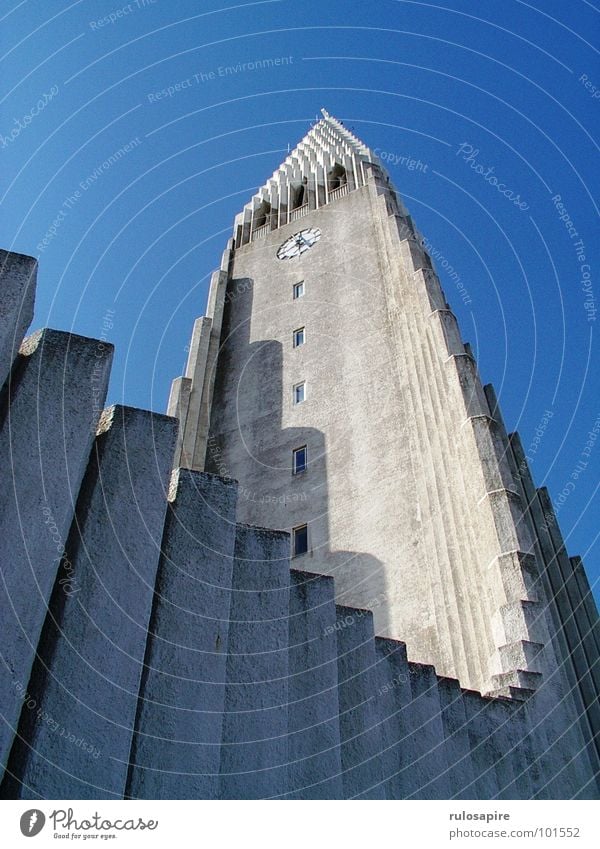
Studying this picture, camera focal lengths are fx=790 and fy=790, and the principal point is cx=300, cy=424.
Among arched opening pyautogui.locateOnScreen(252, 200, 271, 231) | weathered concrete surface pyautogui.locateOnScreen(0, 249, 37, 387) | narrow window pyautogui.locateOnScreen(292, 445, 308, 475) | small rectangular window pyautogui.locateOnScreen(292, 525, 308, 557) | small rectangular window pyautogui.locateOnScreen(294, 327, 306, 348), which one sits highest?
arched opening pyautogui.locateOnScreen(252, 200, 271, 231)

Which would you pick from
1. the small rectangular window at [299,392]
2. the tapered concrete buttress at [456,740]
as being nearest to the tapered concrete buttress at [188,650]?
the tapered concrete buttress at [456,740]

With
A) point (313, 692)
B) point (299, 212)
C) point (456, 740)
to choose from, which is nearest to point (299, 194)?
point (299, 212)

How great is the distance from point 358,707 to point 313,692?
0.85 metres

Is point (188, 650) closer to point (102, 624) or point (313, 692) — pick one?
point (102, 624)

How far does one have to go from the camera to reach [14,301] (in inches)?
240

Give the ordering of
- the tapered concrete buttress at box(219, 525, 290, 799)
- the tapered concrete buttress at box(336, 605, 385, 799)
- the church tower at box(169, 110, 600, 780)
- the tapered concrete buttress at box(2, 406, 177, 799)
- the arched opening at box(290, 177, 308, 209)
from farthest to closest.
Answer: the arched opening at box(290, 177, 308, 209) → the church tower at box(169, 110, 600, 780) → the tapered concrete buttress at box(336, 605, 385, 799) → the tapered concrete buttress at box(219, 525, 290, 799) → the tapered concrete buttress at box(2, 406, 177, 799)

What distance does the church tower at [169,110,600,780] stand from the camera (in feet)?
42.4

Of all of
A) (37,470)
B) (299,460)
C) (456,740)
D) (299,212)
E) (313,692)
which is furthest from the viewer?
(299,212)

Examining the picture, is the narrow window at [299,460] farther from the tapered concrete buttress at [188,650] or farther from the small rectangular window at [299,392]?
the tapered concrete buttress at [188,650]

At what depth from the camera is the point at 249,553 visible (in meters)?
7.07

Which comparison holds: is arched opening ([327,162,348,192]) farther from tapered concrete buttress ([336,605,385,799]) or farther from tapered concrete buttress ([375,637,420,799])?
tapered concrete buttress ([336,605,385,799])

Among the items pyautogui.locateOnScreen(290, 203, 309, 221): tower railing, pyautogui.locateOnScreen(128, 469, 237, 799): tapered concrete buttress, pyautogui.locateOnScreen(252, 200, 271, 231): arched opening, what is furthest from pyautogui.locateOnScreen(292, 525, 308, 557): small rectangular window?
pyautogui.locateOnScreen(252, 200, 271, 231): arched opening

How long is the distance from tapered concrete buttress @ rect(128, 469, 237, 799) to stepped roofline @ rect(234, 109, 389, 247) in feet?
78.4

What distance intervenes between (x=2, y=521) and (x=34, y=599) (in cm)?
58
